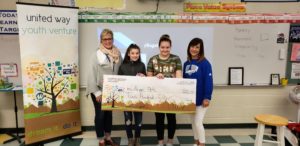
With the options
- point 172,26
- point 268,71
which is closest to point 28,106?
point 172,26

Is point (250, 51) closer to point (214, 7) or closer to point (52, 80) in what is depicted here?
point (214, 7)

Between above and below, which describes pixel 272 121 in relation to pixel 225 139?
above

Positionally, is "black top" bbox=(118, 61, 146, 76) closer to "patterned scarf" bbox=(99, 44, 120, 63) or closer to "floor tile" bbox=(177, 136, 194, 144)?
"patterned scarf" bbox=(99, 44, 120, 63)

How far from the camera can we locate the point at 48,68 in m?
3.14

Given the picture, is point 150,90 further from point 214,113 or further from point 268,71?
point 268,71

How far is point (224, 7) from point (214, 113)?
154 cm

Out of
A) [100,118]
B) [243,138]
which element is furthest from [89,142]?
[243,138]

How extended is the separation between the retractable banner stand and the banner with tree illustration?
77 cm

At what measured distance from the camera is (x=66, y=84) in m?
3.29

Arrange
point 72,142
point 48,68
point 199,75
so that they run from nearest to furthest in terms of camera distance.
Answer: point 199,75, point 48,68, point 72,142

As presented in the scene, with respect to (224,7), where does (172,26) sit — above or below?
below

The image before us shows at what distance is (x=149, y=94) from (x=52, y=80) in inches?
51.4

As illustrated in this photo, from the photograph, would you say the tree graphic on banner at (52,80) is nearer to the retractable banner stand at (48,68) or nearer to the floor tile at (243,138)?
the retractable banner stand at (48,68)

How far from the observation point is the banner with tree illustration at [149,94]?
2.74 m
